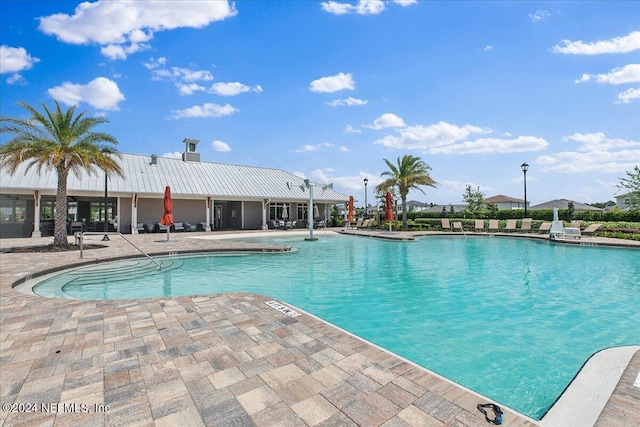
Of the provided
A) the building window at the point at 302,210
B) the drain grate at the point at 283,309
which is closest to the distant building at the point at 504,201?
the building window at the point at 302,210

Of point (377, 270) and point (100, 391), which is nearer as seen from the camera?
point (100, 391)

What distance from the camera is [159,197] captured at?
69.3ft

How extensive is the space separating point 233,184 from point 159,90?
11384 mm

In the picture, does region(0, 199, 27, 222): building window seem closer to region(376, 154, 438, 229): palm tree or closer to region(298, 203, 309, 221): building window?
region(298, 203, 309, 221): building window

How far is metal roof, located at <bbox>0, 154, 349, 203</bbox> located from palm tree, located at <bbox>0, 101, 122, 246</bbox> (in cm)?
434

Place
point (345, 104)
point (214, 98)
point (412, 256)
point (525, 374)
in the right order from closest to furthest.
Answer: point (525, 374) → point (412, 256) → point (214, 98) → point (345, 104)

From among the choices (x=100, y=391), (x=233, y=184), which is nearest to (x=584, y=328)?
(x=100, y=391)

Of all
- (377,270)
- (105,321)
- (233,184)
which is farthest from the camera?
(233,184)

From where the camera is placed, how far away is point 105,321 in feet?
13.7

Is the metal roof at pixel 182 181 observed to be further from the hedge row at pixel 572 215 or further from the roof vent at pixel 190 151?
the hedge row at pixel 572 215

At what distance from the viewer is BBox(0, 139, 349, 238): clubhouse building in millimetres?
17312

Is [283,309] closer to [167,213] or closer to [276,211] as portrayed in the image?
[167,213]

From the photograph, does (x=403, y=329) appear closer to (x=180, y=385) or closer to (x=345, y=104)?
(x=180, y=385)

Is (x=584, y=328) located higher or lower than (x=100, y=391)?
lower
